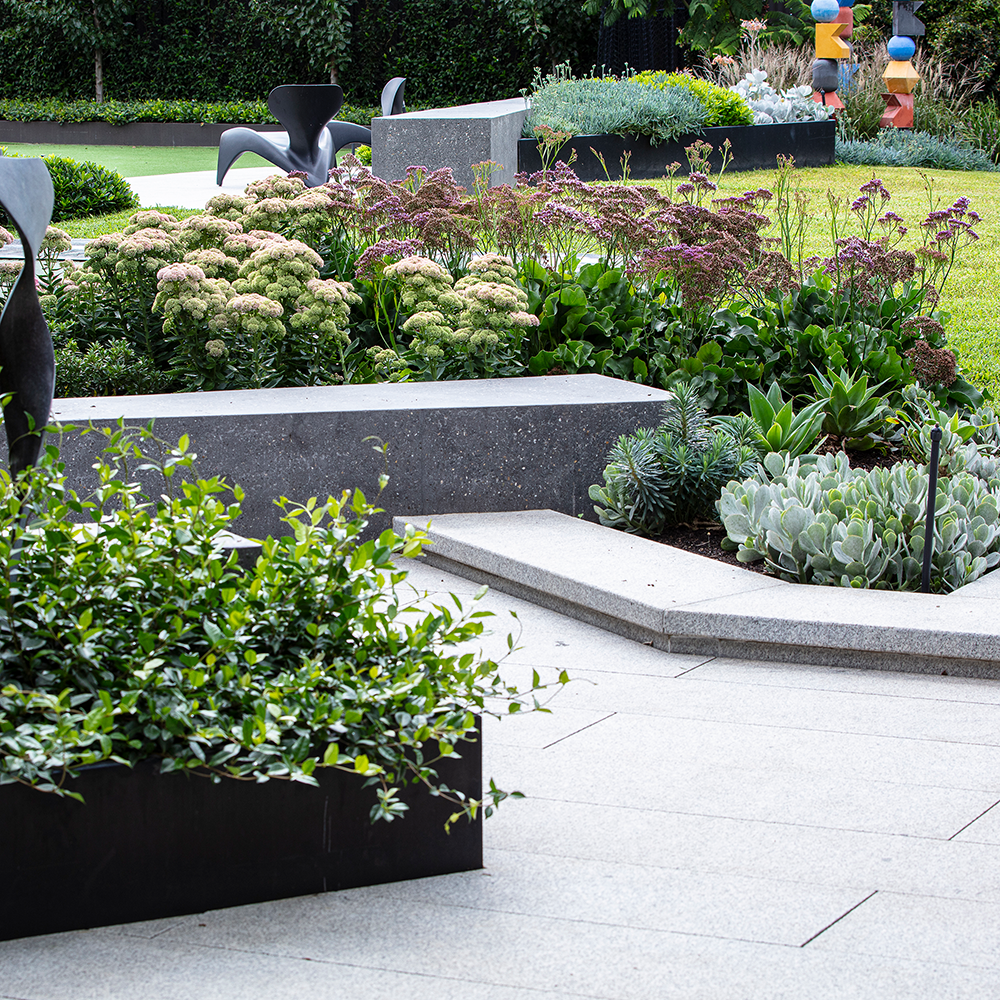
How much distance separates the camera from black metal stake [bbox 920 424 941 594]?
3623 millimetres

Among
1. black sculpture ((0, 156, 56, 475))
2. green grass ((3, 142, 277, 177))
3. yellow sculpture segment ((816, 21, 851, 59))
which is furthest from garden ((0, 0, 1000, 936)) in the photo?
green grass ((3, 142, 277, 177))

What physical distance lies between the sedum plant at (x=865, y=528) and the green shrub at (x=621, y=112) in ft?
33.1

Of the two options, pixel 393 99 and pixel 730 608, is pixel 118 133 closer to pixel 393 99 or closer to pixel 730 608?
pixel 393 99

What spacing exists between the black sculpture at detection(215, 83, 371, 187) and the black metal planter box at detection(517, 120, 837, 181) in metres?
3.09

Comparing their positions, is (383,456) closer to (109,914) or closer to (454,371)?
(454,371)

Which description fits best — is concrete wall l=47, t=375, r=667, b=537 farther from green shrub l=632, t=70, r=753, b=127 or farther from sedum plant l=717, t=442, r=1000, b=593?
green shrub l=632, t=70, r=753, b=127

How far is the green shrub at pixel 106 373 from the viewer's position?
5.01 meters

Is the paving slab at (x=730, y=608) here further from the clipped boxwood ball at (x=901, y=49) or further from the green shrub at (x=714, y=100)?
the clipped boxwood ball at (x=901, y=49)

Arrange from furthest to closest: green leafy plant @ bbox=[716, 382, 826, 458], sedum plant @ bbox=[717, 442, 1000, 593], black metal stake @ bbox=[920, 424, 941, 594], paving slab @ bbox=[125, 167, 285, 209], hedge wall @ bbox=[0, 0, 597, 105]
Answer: hedge wall @ bbox=[0, 0, 597, 105]
paving slab @ bbox=[125, 167, 285, 209]
green leafy plant @ bbox=[716, 382, 826, 458]
sedum plant @ bbox=[717, 442, 1000, 593]
black metal stake @ bbox=[920, 424, 941, 594]

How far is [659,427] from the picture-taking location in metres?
4.74

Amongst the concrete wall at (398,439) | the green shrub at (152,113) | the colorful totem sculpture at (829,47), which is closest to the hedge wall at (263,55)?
the green shrub at (152,113)

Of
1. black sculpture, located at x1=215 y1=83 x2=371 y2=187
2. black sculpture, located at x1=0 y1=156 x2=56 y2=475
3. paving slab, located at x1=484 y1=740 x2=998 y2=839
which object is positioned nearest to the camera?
paving slab, located at x1=484 y1=740 x2=998 y2=839

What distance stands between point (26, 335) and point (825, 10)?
52.2ft

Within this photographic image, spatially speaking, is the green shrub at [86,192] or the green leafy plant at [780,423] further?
the green shrub at [86,192]
